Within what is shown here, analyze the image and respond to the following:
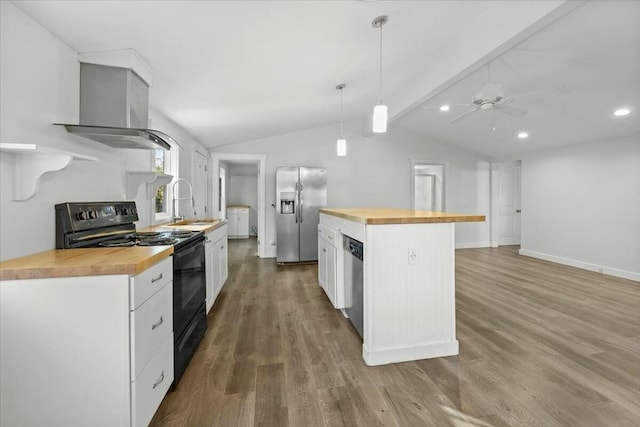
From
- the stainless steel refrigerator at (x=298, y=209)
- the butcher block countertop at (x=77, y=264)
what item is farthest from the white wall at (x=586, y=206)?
the butcher block countertop at (x=77, y=264)

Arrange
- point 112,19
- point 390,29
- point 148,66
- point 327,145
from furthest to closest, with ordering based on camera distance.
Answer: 1. point 327,145
2. point 390,29
3. point 148,66
4. point 112,19

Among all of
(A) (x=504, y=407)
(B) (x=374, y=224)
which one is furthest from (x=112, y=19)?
(A) (x=504, y=407)

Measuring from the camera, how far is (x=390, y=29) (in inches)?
93.7

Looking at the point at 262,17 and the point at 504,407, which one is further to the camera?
the point at 262,17

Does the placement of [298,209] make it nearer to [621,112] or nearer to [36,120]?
[36,120]

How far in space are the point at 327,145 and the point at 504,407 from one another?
4.99m

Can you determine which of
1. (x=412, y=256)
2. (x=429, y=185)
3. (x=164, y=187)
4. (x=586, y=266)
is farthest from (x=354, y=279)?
(x=429, y=185)

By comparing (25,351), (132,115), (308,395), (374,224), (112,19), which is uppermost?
(112,19)

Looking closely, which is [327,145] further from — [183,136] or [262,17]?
[262,17]

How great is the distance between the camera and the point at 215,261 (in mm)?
2883

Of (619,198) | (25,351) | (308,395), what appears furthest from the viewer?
(619,198)

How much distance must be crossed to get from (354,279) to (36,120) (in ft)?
7.37

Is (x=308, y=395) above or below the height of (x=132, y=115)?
below

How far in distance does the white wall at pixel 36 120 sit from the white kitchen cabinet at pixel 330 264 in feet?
6.43
